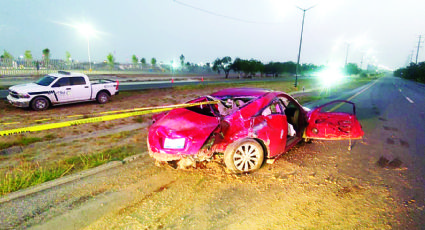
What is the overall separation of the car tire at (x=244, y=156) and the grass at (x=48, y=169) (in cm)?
246

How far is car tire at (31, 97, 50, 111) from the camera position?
34.0 feet

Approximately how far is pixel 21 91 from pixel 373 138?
13407mm

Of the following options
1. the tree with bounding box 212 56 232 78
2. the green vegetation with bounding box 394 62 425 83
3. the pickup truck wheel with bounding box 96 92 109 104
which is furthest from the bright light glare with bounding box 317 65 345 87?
the pickup truck wheel with bounding box 96 92 109 104

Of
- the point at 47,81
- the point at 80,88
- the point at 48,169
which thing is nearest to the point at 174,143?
the point at 48,169

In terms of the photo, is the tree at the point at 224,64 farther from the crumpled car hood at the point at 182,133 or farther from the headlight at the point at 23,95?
Answer: the crumpled car hood at the point at 182,133

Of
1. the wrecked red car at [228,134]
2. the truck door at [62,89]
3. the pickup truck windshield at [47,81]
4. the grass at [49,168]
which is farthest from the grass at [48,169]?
the pickup truck windshield at [47,81]

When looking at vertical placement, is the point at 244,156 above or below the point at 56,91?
below

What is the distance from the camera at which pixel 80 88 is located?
11742 millimetres

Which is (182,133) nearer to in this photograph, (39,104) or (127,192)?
(127,192)

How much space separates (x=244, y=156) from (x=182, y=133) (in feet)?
3.92

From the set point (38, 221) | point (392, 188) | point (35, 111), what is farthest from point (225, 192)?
point (35, 111)

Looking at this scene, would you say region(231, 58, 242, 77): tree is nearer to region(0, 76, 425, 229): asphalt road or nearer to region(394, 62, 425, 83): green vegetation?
region(394, 62, 425, 83): green vegetation

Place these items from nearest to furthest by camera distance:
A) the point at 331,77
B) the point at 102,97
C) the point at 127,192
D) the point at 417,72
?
the point at 127,192, the point at 102,97, the point at 417,72, the point at 331,77

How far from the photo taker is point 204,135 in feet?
12.9
